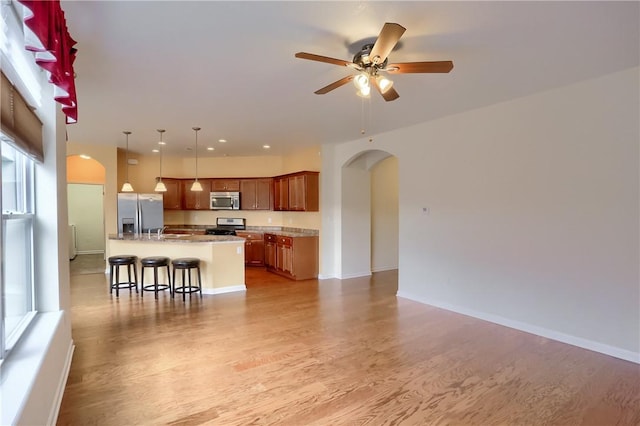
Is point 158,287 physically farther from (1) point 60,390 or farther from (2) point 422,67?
(2) point 422,67

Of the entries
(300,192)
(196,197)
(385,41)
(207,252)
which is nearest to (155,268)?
(207,252)

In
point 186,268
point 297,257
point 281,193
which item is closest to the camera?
point 186,268

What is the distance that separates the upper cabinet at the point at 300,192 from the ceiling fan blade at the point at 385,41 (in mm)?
4465

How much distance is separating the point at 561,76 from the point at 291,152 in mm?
5368

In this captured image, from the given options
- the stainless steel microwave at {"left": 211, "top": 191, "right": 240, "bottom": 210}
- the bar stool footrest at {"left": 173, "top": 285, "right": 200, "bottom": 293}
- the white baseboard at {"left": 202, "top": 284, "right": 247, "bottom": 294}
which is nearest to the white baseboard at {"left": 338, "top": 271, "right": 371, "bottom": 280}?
the white baseboard at {"left": 202, "top": 284, "right": 247, "bottom": 294}

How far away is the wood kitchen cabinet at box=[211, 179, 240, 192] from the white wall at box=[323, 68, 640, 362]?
4.64m

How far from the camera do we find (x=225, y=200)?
27.3 ft

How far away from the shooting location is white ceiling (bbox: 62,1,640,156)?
2.20 m

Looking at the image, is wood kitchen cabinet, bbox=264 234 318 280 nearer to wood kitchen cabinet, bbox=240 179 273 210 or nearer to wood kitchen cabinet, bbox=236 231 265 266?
wood kitchen cabinet, bbox=236 231 265 266

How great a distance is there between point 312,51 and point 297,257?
175 inches

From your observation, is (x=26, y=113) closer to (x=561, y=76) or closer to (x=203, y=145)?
(x=561, y=76)

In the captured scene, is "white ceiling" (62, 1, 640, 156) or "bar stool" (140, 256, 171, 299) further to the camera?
"bar stool" (140, 256, 171, 299)

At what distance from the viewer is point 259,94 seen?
3748mm

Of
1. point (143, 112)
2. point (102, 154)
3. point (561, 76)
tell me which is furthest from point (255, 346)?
point (102, 154)
